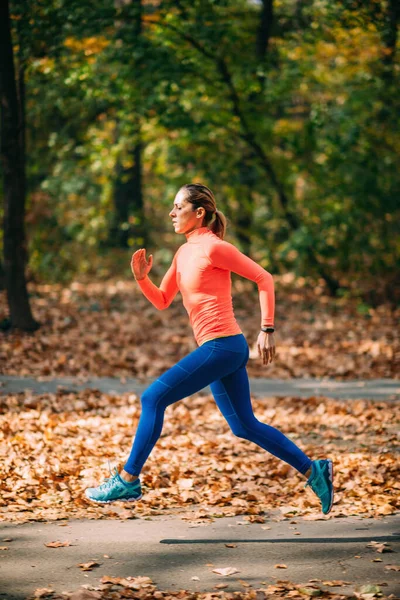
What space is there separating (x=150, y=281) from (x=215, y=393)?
→ 84cm

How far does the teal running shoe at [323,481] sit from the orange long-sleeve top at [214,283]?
0.99 meters

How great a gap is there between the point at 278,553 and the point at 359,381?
6394mm

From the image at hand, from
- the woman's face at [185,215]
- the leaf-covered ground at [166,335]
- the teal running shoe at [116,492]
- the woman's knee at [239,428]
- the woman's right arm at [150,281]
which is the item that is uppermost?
the woman's face at [185,215]

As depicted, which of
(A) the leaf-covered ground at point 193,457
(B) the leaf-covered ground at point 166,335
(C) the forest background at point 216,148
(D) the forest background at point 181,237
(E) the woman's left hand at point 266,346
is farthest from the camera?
(C) the forest background at point 216,148

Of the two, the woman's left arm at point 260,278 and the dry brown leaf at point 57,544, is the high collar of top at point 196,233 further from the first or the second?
the dry brown leaf at point 57,544

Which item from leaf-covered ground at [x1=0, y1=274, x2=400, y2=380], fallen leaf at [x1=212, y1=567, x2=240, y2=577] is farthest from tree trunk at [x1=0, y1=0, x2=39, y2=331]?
fallen leaf at [x1=212, y1=567, x2=240, y2=577]

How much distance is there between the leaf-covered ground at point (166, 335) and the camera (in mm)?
11344

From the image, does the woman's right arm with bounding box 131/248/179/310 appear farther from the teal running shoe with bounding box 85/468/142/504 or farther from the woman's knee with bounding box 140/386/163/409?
the teal running shoe with bounding box 85/468/142/504

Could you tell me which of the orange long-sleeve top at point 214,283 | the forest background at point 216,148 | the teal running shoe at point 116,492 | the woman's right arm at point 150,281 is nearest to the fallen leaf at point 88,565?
the teal running shoe at point 116,492

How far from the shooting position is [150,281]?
5137 millimetres

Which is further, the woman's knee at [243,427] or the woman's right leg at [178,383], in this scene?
the woman's knee at [243,427]

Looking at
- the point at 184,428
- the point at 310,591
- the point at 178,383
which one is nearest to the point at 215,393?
the point at 178,383

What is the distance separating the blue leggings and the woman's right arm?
1.73 feet

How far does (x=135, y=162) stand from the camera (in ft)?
69.3
